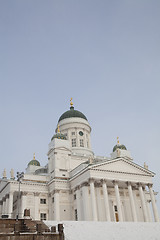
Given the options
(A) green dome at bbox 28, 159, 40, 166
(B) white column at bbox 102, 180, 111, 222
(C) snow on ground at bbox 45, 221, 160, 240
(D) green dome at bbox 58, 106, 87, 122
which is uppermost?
(D) green dome at bbox 58, 106, 87, 122

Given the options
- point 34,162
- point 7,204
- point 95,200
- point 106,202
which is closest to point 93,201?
point 95,200

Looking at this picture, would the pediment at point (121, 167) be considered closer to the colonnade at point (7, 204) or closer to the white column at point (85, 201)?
the white column at point (85, 201)

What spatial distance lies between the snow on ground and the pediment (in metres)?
14.3

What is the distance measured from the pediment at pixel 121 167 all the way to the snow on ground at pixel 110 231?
14.3m

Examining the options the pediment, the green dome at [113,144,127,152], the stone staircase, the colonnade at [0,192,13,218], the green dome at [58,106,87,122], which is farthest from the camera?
the green dome at [58,106,87,122]

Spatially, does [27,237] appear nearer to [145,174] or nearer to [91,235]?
[91,235]

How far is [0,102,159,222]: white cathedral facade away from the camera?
141ft

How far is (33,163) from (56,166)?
39.7 ft

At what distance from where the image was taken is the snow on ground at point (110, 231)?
25.2m

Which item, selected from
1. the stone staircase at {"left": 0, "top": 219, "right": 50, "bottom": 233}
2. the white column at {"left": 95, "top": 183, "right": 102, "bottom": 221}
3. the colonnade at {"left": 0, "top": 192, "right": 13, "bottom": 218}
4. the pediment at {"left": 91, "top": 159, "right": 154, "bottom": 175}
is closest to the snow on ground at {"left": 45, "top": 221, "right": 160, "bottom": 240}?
the stone staircase at {"left": 0, "top": 219, "right": 50, "bottom": 233}

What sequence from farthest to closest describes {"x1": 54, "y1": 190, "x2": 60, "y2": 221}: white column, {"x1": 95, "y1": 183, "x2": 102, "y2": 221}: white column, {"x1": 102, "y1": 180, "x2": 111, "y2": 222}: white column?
1. {"x1": 54, "y1": 190, "x2": 60, "y2": 221}: white column
2. {"x1": 95, "y1": 183, "x2": 102, "y2": 221}: white column
3. {"x1": 102, "y1": 180, "x2": 111, "y2": 222}: white column

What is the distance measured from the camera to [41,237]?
20594 mm

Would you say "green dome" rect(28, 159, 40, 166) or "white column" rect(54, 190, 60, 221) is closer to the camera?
"white column" rect(54, 190, 60, 221)

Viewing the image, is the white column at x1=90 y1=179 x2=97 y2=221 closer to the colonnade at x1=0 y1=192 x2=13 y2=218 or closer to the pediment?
the pediment
